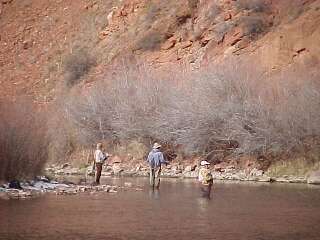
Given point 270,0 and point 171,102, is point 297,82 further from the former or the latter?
point 270,0

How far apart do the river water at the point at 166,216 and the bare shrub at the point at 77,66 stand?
1528 inches

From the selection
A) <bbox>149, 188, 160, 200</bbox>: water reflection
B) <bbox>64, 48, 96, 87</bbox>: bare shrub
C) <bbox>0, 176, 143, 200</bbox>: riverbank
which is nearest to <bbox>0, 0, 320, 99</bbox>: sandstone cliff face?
<bbox>64, 48, 96, 87</bbox>: bare shrub

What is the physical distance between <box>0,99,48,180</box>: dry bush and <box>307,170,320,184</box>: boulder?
43.2 ft

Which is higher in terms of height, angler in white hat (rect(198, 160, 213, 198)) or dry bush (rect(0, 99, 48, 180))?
dry bush (rect(0, 99, 48, 180))

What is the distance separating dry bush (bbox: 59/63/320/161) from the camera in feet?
143

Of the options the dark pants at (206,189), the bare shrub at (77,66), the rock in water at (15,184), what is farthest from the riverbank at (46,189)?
the bare shrub at (77,66)

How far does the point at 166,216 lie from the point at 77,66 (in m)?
48.3

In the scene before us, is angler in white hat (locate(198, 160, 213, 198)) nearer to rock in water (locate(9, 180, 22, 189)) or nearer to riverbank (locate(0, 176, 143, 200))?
riverbank (locate(0, 176, 143, 200))

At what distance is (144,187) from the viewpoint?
117ft

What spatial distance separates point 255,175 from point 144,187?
9.62 metres

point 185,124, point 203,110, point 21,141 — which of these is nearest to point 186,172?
point 185,124

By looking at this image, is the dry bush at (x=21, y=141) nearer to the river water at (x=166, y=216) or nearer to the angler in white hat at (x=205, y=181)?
the river water at (x=166, y=216)

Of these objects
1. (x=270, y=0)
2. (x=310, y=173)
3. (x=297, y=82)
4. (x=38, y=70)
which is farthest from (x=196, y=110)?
(x=38, y=70)

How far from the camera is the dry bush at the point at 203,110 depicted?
4369 centimetres
